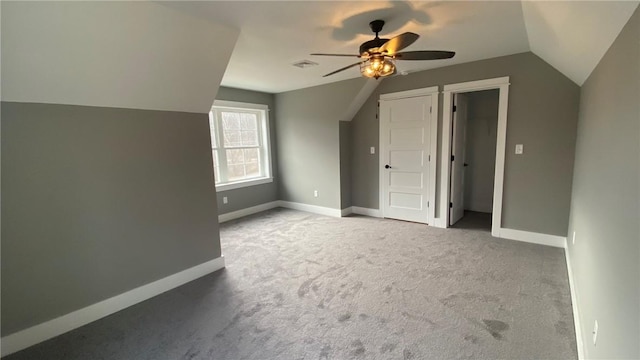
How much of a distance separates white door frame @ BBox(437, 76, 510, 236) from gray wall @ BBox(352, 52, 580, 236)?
0.19 feet

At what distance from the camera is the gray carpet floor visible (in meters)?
1.88

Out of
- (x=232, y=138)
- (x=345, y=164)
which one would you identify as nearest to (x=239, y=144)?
(x=232, y=138)

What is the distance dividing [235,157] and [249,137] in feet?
1.61

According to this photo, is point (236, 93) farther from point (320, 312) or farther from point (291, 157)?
point (320, 312)

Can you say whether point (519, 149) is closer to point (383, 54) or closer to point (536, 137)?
point (536, 137)

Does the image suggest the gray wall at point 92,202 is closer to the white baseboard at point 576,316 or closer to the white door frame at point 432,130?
the white door frame at point 432,130

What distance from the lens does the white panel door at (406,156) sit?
4.29 meters

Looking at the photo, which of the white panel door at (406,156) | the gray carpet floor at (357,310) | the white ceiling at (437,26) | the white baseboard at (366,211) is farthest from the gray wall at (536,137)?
the white baseboard at (366,211)

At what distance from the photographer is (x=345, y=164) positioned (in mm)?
5109

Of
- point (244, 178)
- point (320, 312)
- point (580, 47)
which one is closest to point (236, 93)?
point (244, 178)

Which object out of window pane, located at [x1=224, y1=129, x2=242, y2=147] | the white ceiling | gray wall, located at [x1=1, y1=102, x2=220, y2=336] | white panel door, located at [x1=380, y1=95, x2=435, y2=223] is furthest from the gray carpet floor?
window pane, located at [x1=224, y1=129, x2=242, y2=147]

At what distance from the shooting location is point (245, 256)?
11.2 ft

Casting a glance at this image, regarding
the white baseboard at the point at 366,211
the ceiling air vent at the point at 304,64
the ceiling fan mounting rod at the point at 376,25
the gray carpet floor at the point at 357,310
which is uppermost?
the ceiling air vent at the point at 304,64

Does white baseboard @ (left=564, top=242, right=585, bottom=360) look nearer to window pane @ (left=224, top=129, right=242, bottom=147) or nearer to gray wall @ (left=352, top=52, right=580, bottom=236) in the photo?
gray wall @ (left=352, top=52, right=580, bottom=236)
